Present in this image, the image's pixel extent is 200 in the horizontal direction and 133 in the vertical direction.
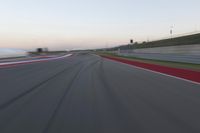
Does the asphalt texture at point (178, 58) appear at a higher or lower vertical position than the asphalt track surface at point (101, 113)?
lower

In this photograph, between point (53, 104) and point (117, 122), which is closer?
point (117, 122)

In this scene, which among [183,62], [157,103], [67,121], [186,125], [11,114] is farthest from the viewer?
[183,62]

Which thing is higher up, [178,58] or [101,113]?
[101,113]

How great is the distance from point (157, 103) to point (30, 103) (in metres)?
3.34

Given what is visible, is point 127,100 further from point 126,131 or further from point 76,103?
point 126,131

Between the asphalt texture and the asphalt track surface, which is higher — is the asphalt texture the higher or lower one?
the lower one

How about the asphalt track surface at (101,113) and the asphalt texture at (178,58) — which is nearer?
the asphalt track surface at (101,113)

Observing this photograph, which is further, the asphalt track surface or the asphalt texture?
the asphalt texture

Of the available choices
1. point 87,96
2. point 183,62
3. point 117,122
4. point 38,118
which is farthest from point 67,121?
point 183,62

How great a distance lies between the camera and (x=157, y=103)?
5.73 m

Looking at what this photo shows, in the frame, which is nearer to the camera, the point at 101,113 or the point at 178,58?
the point at 101,113

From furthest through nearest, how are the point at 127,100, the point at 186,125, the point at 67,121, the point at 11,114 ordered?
the point at 127,100 → the point at 11,114 → the point at 67,121 → the point at 186,125

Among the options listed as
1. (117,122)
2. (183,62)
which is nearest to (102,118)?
(117,122)

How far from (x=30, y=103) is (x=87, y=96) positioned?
1715 millimetres
